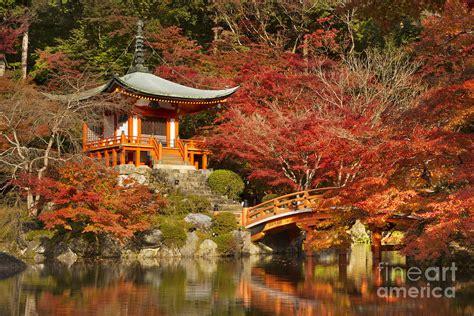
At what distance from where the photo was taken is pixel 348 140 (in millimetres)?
22141

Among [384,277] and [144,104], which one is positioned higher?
[144,104]

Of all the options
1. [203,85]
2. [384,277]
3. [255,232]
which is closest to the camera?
[384,277]

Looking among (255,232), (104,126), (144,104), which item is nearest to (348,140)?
(255,232)

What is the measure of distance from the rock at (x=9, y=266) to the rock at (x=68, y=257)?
2026 millimetres

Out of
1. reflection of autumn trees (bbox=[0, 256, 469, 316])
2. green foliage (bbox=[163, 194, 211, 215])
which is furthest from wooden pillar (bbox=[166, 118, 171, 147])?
reflection of autumn trees (bbox=[0, 256, 469, 316])

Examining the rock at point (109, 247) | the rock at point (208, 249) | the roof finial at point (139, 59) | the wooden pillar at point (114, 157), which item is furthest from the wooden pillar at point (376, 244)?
the roof finial at point (139, 59)

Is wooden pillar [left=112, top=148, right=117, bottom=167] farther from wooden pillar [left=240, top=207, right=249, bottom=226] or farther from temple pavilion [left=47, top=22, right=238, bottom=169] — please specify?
wooden pillar [left=240, top=207, right=249, bottom=226]

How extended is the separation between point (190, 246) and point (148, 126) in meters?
7.59

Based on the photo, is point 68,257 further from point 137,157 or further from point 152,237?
point 137,157

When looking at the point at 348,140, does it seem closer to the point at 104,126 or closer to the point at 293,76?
the point at 293,76

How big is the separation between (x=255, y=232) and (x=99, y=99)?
8.43 meters

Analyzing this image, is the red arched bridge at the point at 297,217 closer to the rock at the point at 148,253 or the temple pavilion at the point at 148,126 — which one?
the rock at the point at 148,253

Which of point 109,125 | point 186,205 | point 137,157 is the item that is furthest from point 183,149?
point 186,205

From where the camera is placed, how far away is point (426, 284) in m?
15.9
